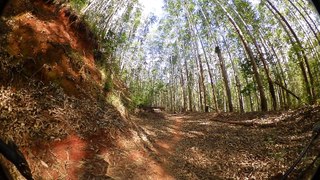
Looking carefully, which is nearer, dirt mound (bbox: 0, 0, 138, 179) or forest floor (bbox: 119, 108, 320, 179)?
dirt mound (bbox: 0, 0, 138, 179)

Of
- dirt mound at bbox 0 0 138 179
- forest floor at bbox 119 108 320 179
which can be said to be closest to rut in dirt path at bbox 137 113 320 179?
forest floor at bbox 119 108 320 179

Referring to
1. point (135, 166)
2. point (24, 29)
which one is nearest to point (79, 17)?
point (24, 29)

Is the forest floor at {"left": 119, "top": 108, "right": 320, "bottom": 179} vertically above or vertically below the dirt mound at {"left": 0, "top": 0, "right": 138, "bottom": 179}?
below

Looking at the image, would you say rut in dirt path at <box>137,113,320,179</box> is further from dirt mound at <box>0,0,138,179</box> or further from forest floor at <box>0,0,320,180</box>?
dirt mound at <box>0,0,138,179</box>

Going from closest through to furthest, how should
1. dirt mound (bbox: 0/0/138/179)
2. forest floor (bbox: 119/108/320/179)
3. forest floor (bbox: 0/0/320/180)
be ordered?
dirt mound (bbox: 0/0/138/179)
forest floor (bbox: 0/0/320/180)
forest floor (bbox: 119/108/320/179)

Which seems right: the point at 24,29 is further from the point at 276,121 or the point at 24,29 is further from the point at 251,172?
the point at 276,121

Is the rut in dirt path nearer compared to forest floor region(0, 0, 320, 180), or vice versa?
forest floor region(0, 0, 320, 180)

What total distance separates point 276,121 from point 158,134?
503 centimetres

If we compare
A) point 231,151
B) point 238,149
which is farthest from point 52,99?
point 238,149

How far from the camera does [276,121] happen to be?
1066 centimetres

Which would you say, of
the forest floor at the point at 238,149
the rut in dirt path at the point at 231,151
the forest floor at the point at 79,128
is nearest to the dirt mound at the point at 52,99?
the forest floor at the point at 79,128

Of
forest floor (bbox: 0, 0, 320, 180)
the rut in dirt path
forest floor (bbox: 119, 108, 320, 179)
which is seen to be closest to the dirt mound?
forest floor (bbox: 0, 0, 320, 180)

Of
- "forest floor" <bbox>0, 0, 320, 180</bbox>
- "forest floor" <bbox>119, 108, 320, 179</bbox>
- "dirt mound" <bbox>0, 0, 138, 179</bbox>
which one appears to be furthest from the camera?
"forest floor" <bbox>119, 108, 320, 179</bbox>

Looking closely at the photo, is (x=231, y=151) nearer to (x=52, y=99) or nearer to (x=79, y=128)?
(x=79, y=128)
